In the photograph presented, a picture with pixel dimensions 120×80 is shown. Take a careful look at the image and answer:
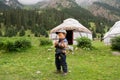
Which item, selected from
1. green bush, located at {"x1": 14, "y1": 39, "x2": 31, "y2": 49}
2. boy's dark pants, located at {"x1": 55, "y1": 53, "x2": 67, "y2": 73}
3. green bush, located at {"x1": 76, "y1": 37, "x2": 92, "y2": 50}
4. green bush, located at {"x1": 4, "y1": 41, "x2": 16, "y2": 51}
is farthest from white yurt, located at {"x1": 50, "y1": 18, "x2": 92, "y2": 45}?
boy's dark pants, located at {"x1": 55, "y1": 53, "x2": 67, "y2": 73}

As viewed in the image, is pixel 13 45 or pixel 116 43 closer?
pixel 13 45

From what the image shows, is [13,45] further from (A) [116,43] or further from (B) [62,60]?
(B) [62,60]

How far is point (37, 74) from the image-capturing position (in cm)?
1254

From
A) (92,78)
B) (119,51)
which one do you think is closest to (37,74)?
(92,78)

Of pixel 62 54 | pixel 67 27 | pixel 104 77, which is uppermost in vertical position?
pixel 67 27

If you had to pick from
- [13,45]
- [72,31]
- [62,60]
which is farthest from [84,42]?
[62,60]

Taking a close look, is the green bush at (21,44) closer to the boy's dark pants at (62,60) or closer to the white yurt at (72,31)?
the white yurt at (72,31)

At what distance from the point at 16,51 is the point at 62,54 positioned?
A: 10.7m

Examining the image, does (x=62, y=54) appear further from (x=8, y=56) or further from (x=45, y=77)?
(x=8, y=56)

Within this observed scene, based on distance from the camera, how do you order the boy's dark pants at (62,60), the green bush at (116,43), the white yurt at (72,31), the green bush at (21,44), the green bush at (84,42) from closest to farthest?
the boy's dark pants at (62,60) → the green bush at (21,44) → the green bush at (116,43) → the green bush at (84,42) → the white yurt at (72,31)

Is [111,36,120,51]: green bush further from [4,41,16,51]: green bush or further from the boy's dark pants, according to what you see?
the boy's dark pants

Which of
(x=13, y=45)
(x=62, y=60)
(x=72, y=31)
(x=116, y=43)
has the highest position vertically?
(x=72, y=31)

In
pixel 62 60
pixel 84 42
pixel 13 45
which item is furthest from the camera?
pixel 84 42

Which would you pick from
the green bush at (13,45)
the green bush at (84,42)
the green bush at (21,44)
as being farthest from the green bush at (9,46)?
the green bush at (84,42)
